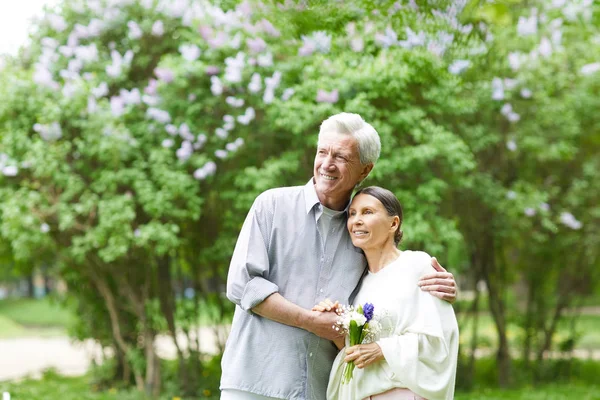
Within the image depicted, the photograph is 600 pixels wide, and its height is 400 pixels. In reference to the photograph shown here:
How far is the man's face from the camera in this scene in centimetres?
265

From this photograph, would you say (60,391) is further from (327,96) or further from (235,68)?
(327,96)

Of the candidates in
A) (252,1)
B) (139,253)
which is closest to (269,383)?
(252,1)

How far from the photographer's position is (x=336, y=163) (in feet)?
8.72

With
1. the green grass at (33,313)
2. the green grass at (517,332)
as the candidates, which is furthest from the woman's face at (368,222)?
the green grass at (33,313)

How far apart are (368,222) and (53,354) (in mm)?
11082

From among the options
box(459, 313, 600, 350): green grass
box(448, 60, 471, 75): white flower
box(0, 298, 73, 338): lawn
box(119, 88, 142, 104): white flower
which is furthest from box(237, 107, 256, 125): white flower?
box(0, 298, 73, 338): lawn

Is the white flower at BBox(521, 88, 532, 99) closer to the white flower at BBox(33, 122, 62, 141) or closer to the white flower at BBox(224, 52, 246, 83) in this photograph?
the white flower at BBox(224, 52, 246, 83)

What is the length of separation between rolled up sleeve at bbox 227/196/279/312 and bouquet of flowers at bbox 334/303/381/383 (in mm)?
255

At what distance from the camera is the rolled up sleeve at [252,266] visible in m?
2.55

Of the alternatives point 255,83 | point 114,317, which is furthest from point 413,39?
point 114,317

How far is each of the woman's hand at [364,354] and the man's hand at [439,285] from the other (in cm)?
27

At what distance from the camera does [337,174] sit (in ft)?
8.77

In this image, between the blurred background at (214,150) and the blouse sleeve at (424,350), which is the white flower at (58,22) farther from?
the blouse sleeve at (424,350)

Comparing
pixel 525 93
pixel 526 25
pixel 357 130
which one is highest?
pixel 526 25
